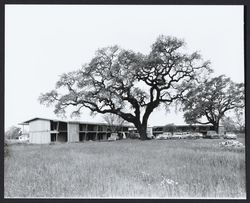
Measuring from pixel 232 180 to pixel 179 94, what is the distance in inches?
180

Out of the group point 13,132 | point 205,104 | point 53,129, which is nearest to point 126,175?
point 13,132

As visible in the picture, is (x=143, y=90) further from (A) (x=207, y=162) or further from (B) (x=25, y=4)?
(B) (x=25, y=4)

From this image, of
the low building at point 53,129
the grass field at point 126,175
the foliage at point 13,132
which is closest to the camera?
the grass field at point 126,175

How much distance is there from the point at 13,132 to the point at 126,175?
2837 mm

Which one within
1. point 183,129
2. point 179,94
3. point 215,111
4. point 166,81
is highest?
point 166,81

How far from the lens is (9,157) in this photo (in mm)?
5301

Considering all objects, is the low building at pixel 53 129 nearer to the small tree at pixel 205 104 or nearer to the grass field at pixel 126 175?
the grass field at pixel 126 175

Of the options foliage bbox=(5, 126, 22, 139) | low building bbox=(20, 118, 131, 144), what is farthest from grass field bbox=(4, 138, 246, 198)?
low building bbox=(20, 118, 131, 144)

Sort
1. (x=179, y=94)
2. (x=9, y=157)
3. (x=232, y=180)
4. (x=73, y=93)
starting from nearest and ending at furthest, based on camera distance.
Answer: (x=232, y=180), (x=9, y=157), (x=179, y=94), (x=73, y=93)

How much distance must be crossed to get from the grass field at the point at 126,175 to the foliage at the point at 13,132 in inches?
10.0

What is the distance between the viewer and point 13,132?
5.63 meters

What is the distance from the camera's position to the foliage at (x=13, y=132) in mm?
5360

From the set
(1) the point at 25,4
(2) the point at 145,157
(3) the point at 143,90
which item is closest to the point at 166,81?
(3) the point at 143,90

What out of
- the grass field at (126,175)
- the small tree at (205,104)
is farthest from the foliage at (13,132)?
the small tree at (205,104)
